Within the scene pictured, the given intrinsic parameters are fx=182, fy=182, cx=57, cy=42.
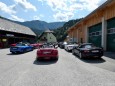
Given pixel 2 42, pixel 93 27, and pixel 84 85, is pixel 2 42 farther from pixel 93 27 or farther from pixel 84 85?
pixel 84 85

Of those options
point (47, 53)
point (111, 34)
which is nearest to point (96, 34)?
point (111, 34)

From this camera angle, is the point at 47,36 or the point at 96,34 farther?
the point at 47,36

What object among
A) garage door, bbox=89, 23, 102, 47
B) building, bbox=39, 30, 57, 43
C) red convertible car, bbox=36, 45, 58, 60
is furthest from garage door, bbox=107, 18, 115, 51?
building, bbox=39, 30, 57, 43

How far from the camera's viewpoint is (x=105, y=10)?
2122 cm

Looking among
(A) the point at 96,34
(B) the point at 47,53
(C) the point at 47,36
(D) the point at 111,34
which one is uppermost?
(C) the point at 47,36

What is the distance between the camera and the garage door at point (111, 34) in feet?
64.0

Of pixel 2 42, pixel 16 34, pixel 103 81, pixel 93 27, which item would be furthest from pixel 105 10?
pixel 16 34

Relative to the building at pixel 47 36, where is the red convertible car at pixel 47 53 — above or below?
below

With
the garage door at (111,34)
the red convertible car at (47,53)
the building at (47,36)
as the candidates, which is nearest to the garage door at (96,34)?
the garage door at (111,34)

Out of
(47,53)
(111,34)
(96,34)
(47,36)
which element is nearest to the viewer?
(47,53)

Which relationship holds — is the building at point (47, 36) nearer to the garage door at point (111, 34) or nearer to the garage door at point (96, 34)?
the garage door at point (96, 34)

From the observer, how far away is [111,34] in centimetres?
2009

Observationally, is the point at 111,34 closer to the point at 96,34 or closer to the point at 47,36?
the point at 96,34

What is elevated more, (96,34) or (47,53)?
(96,34)
